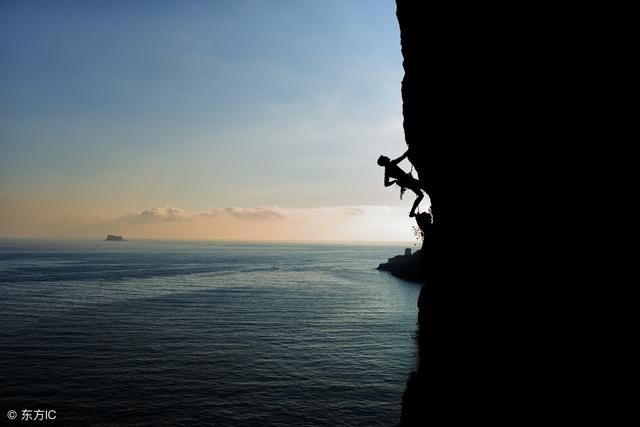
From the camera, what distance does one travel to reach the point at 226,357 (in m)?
39.7

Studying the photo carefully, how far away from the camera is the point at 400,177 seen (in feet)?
52.8

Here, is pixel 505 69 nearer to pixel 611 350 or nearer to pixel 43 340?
pixel 611 350

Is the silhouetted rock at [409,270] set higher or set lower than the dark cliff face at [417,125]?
lower

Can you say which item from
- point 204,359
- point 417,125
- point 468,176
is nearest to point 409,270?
point 204,359

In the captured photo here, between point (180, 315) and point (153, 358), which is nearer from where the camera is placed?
point (153, 358)

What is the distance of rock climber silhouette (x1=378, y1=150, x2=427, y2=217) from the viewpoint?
50.7 feet

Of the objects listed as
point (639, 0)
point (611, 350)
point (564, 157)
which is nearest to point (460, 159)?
point (564, 157)

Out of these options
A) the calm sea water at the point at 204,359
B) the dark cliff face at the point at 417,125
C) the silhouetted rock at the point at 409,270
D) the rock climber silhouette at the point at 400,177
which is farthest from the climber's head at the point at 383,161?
the silhouetted rock at the point at 409,270

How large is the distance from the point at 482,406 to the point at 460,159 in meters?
7.34

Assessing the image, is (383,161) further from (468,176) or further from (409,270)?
(409,270)

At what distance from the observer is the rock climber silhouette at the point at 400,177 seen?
1545cm

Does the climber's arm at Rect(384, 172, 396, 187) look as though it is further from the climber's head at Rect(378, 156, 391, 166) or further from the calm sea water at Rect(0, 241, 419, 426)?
the calm sea water at Rect(0, 241, 419, 426)

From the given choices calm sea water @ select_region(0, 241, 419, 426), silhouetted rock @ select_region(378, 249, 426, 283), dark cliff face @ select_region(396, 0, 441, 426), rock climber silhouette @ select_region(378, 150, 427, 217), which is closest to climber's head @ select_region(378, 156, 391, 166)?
rock climber silhouette @ select_region(378, 150, 427, 217)

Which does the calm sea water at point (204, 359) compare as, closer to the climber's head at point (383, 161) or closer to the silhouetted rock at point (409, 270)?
the climber's head at point (383, 161)
